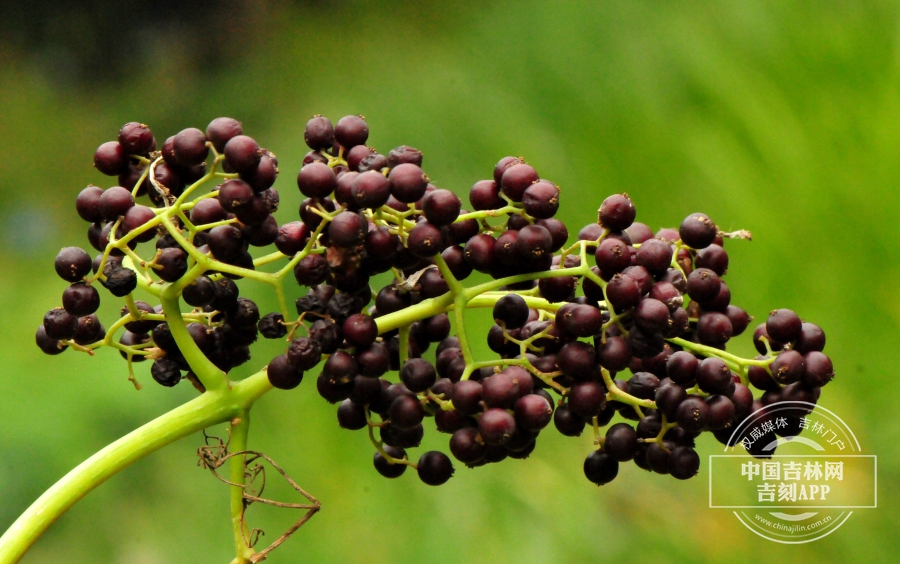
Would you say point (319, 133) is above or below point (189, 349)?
above

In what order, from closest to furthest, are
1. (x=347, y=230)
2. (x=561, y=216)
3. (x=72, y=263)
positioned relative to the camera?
(x=347, y=230) < (x=72, y=263) < (x=561, y=216)

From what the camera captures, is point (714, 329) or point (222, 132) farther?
point (714, 329)

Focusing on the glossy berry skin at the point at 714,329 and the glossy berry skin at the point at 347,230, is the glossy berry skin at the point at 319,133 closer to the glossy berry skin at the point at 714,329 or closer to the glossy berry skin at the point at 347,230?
the glossy berry skin at the point at 347,230

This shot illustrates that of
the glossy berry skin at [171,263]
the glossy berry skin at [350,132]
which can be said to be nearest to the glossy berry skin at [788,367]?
the glossy berry skin at [350,132]

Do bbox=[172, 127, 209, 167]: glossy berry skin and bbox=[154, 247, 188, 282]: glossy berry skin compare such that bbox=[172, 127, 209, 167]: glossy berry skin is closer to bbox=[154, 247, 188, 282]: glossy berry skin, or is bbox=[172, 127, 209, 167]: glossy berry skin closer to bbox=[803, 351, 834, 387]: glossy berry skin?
bbox=[154, 247, 188, 282]: glossy berry skin

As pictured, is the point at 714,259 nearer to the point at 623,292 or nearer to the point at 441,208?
the point at 623,292

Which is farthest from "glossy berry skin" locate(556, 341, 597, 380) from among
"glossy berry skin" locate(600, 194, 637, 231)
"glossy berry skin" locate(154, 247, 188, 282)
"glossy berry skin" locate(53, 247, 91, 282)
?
"glossy berry skin" locate(53, 247, 91, 282)

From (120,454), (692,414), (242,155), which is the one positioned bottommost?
(120,454)

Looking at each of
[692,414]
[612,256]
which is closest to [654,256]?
[612,256]
